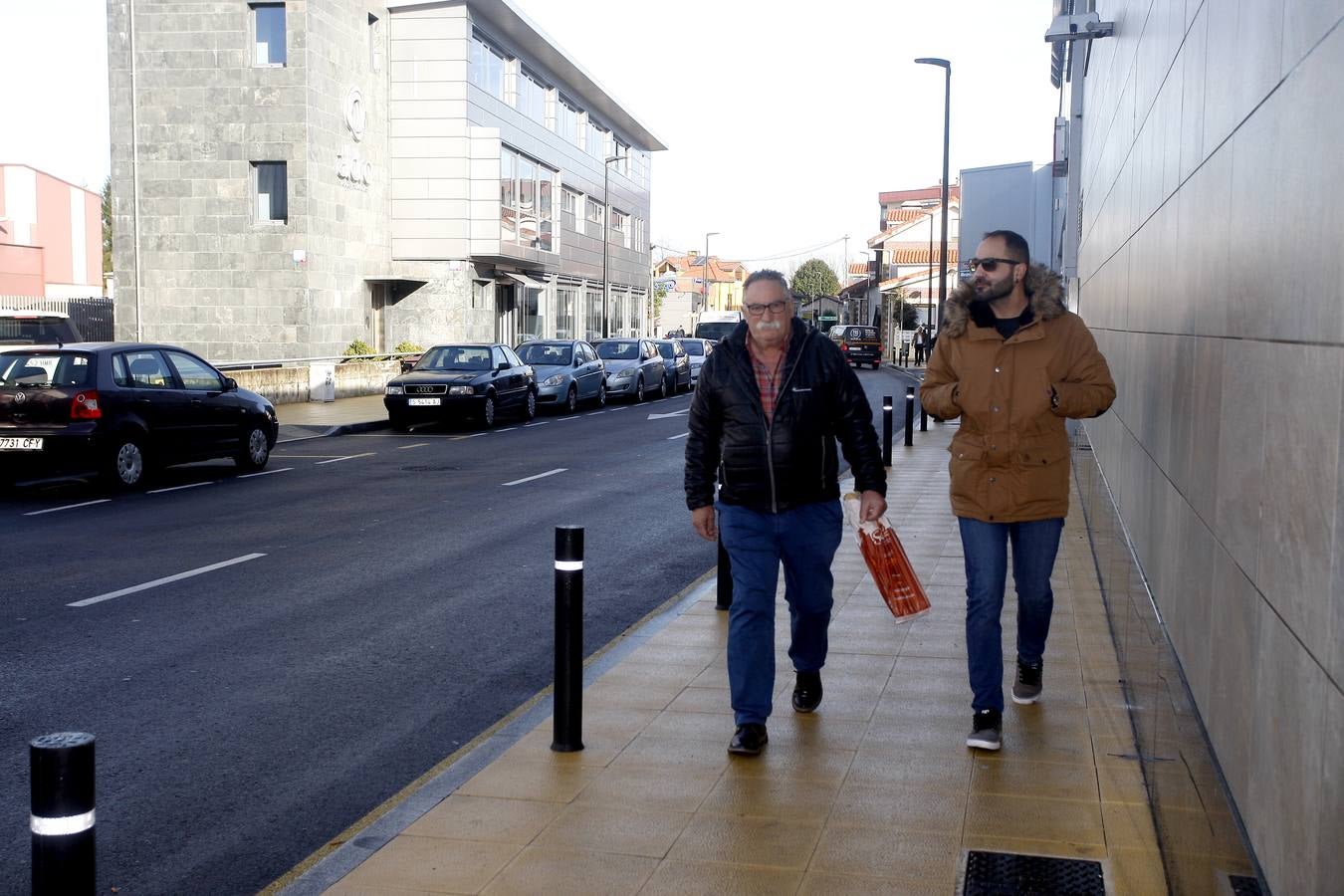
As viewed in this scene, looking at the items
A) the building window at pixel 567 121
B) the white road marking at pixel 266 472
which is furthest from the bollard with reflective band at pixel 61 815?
the building window at pixel 567 121

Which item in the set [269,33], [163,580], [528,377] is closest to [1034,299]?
[163,580]

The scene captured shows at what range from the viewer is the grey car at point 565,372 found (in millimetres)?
28750

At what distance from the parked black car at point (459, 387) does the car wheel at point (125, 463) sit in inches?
340

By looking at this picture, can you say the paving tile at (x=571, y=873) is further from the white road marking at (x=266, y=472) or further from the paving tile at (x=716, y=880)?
the white road marking at (x=266, y=472)

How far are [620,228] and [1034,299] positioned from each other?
56488 mm

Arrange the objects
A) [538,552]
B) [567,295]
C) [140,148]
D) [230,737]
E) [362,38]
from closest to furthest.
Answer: [230,737], [538,552], [140,148], [362,38], [567,295]

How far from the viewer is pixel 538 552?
1050cm

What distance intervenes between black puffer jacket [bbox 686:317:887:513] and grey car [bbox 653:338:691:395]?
31.3 m

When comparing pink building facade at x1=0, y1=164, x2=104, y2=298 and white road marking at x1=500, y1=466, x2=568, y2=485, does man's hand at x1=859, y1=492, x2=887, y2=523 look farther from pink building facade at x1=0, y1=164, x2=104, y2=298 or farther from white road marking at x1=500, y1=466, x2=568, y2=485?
Answer: pink building facade at x1=0, y1=164, x2=104, y2=298

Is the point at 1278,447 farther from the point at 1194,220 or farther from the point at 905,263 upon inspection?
the point at 905,263

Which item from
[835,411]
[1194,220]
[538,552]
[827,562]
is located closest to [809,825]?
[827,562]

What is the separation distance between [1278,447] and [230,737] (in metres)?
4.48

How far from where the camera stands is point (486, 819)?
4500 millimetres

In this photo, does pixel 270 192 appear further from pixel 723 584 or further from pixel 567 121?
pixel 723 584
